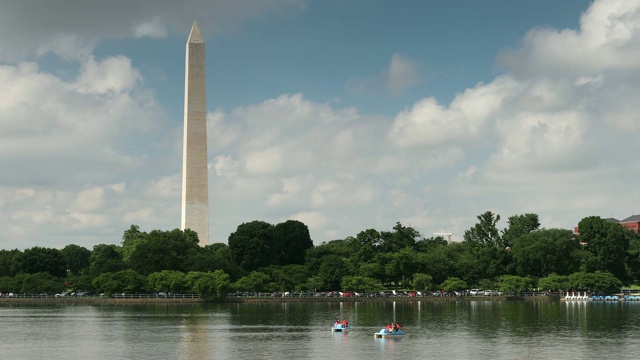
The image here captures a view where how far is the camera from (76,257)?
192 m

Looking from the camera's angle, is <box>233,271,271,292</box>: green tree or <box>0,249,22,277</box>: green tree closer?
<box>233,271,271,292</box>: green tree

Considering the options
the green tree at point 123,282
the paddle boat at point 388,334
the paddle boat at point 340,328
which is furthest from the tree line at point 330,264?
the paddle boat at point 388,334

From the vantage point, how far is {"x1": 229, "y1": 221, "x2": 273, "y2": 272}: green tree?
130 m

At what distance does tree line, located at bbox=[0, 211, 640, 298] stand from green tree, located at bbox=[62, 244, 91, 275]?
1875 inches

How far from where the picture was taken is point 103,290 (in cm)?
11775

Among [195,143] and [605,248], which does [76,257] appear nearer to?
[195,143]

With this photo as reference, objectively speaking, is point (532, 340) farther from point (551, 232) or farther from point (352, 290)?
point (551, 232)

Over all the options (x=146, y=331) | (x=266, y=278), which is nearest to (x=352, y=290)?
(x=266, y=278)

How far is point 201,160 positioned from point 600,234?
5852 centimetres

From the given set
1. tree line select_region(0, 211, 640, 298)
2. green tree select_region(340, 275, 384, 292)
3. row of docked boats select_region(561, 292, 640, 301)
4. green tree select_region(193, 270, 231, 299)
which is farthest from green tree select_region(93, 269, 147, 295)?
row of docked boats select_region(561, 292, 640, 301)

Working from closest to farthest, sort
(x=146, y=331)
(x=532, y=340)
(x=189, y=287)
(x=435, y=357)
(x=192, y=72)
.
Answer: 1. (x=435, y=357)
2. (x=532, y=340)
3. (x=146, y=331)
4. (x=189, y=287)
5. (x=192, y=72)

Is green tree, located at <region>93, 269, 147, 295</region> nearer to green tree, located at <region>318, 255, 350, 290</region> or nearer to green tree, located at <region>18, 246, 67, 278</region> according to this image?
green tree, located at <region>18, 246, 67, 278</region>

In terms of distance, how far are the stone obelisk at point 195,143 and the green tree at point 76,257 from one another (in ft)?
213

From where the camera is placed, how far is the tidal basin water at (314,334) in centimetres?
5425
